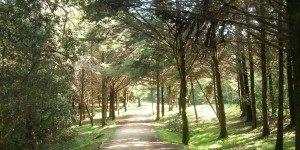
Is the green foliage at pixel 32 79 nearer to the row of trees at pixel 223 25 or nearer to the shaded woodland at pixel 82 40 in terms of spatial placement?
the shaded woodland at pixel 82 40

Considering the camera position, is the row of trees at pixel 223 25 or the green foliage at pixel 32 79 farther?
the green foliage at pixel 32 79

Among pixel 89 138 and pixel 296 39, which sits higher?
pixel 296 39

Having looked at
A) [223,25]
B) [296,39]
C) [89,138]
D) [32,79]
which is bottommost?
[89,138]

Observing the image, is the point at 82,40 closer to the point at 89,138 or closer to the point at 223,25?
the point at 223,25

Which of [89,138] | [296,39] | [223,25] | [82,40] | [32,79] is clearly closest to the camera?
[296,39]

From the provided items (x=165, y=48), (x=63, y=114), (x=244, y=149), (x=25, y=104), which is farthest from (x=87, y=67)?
(x=244, y=149)

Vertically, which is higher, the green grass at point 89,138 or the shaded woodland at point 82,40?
the shaded woodland at point 82,40

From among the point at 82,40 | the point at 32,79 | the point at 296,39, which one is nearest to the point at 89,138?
the point at 82,40

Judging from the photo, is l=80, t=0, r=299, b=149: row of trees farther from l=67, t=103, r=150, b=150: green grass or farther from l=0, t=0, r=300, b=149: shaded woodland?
l=67, t=103, r=150, b=150: green grass

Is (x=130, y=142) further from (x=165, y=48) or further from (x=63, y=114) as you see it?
(x=165, y=48)

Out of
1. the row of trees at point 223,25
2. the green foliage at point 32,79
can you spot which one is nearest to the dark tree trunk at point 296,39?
the row of trees at point 223,25

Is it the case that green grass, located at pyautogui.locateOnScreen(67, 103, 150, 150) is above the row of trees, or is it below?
below

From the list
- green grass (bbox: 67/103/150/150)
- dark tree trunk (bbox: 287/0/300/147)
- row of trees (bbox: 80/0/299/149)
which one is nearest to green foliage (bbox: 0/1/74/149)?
green grass (bbox: 67/103/150/150)

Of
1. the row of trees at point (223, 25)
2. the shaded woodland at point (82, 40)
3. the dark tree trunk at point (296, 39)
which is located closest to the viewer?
the dark tree trunk at point (296, 39)
